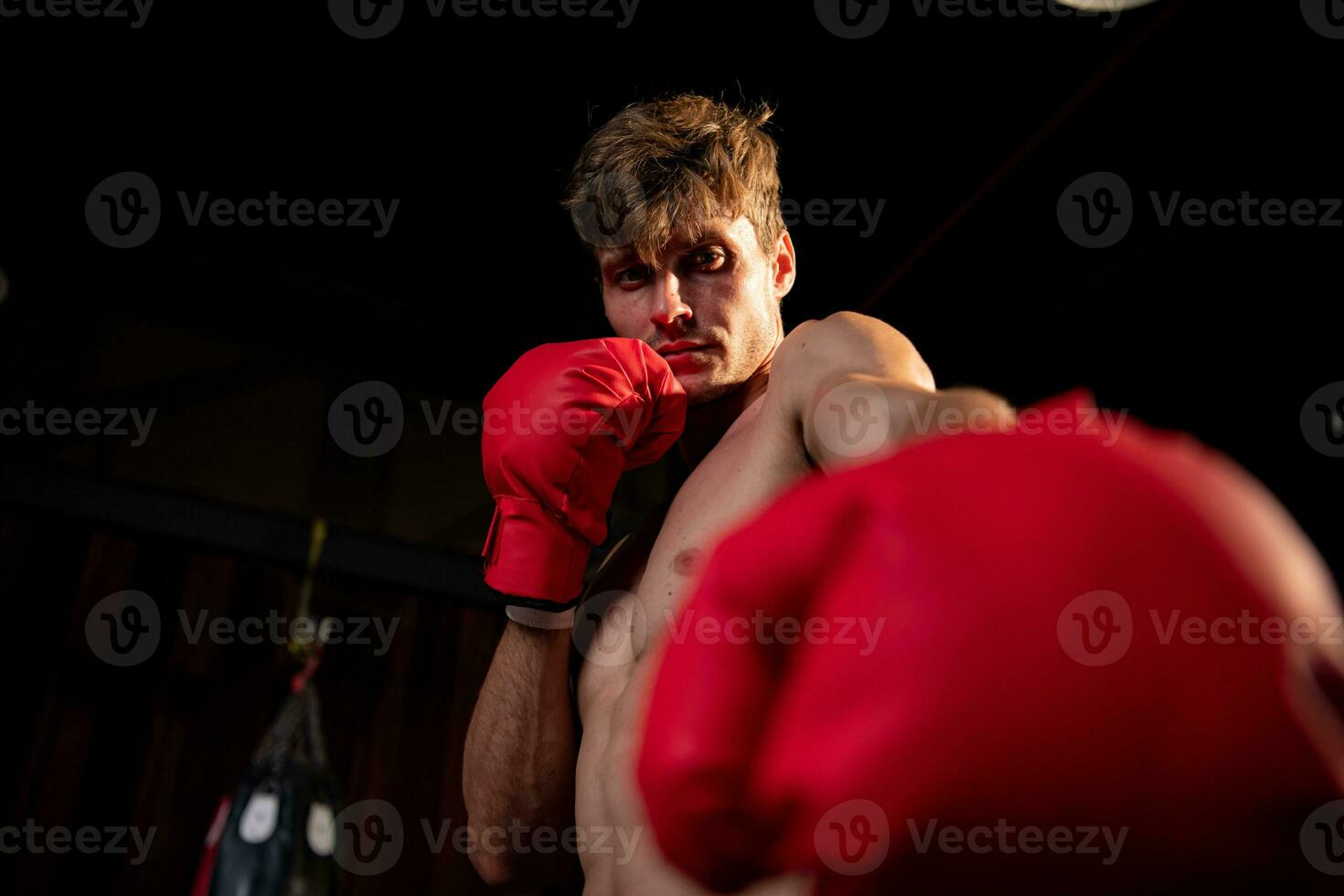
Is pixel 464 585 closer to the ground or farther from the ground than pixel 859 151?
closer to the ground

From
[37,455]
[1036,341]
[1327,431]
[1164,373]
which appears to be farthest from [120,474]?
[1327,431]

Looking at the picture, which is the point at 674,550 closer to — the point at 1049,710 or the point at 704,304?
the point at 704,304

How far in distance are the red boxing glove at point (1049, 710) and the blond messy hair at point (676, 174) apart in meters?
0.97

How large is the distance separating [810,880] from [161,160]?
129 inches

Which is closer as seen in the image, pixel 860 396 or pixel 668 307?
pixel 860 396

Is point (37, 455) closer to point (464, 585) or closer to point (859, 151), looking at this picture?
point (464, 585)

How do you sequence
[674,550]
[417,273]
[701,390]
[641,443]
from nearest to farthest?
1. [674,550]
2. [641,443]
3. [701,390]
4. [417,273]

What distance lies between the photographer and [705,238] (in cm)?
132

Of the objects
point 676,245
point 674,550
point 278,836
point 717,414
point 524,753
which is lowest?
point 278,836

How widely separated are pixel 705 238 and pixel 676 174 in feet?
0.43

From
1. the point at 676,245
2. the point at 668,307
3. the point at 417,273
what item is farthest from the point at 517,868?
the point at 417,273

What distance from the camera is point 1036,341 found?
2.64 meters

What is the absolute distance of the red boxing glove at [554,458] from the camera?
3.28 feet

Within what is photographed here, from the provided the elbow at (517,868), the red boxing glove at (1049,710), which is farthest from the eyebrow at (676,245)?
the red boxing glove at (1049,710)
